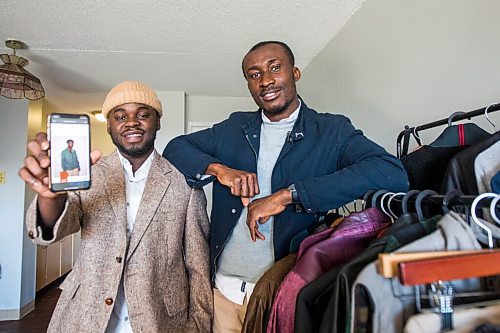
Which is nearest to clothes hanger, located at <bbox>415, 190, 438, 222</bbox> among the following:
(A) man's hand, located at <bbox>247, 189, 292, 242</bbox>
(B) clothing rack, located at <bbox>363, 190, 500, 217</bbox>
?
(B) clothing rack, located at <bbox>363, 190, 500, 217</bbox>

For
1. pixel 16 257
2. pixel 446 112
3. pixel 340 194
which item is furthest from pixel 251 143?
pixel 16 257

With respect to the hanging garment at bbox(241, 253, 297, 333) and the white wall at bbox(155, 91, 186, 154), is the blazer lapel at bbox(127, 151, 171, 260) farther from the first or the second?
the white wall at bbox(155, 91, 186, 154)

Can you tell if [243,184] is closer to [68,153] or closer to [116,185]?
[68,153]

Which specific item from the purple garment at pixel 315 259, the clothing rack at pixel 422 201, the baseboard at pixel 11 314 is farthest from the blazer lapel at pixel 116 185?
the baseboard at pixel 11 314

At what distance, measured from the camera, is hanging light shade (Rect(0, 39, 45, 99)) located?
242 cm

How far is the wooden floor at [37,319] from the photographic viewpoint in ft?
10.5

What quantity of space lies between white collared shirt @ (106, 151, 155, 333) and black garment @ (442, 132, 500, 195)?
864 mm

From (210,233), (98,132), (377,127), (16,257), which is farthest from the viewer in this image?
(98,132)

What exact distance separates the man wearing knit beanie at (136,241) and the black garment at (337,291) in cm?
56

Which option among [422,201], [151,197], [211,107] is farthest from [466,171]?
[211,107]

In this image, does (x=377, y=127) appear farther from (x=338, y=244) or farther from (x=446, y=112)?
(x=338, y=244)

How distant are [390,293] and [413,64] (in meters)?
1.20

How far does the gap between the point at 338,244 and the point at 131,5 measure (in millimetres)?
1721

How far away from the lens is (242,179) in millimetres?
876
